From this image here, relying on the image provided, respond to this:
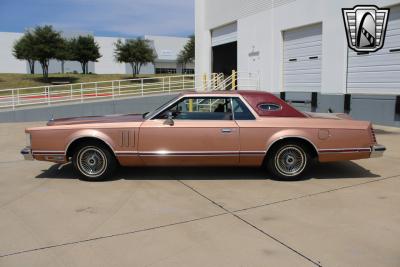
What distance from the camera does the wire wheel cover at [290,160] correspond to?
21.9 feet

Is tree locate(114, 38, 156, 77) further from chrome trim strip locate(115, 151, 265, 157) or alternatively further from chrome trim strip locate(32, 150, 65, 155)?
chrome trim strip locate(115, 151, 265, 157)

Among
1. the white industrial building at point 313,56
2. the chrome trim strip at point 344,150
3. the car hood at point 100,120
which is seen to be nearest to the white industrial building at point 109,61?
the white industrial building at point 313,56

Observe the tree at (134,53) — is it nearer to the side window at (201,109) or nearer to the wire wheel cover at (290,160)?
the side window at (201,109)

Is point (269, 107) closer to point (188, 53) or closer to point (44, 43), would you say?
point (44, 43)

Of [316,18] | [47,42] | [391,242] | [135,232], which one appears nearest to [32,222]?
[135,232]

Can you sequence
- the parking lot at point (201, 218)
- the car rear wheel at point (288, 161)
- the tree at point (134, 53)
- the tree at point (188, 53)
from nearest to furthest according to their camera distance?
the parking lot at point (201, 218), the car rear wheel at point (288, 161), the tree at point (134, 53), the tree at point (188, 53)

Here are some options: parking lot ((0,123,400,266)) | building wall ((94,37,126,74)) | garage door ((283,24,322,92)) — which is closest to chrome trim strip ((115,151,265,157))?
parking lot ((0,123,400,266))

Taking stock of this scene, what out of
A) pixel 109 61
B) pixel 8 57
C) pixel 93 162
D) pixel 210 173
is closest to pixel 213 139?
pixel 210 173

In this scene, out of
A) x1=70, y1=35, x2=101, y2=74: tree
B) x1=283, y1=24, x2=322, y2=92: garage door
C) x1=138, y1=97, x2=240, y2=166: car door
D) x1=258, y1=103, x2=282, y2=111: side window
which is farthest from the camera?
x1=70, y1=35, x2=101, y2=74: tree

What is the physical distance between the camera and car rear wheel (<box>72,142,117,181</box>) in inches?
264

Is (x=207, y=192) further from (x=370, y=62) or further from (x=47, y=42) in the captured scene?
(x=47, y=42)

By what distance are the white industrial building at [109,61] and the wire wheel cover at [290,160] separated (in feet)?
235

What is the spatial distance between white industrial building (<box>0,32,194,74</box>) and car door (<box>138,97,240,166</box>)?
2787 inches

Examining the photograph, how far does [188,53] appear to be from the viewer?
2876 inches
